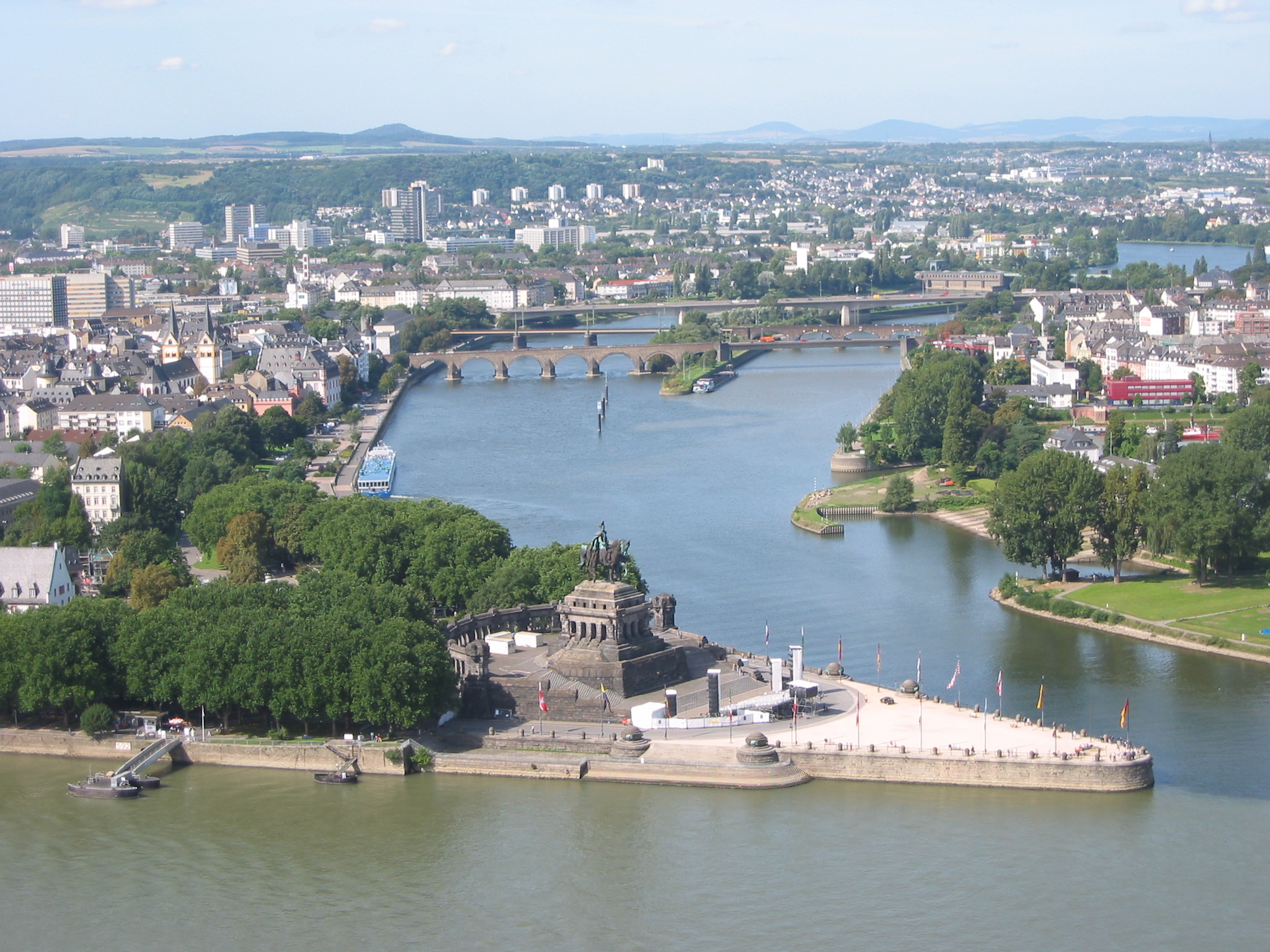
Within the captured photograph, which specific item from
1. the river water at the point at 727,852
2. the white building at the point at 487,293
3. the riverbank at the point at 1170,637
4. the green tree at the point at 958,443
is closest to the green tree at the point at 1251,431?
the green tree at the point at 958,443

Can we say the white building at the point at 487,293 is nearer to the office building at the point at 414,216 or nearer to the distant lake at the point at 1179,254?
the distant lake at the point at 1179,254

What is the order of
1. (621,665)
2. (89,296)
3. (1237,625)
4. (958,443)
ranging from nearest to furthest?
(621,665), (1237,625), (958,443), (89,296)

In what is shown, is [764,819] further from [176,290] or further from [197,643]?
[176,290]

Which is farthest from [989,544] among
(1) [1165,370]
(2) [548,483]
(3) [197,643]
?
(1) [1165,370]

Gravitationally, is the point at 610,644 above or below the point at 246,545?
above

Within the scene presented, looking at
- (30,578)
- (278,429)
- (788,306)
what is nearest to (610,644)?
(30,578)

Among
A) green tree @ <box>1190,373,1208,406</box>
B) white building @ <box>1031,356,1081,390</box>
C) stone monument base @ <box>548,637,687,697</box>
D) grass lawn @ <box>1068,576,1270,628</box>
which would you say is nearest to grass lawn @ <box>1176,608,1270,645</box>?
grass lawn @ <box>1068,576,1270,628</box>

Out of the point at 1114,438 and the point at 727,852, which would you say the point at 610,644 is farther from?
the point at 1114,438
